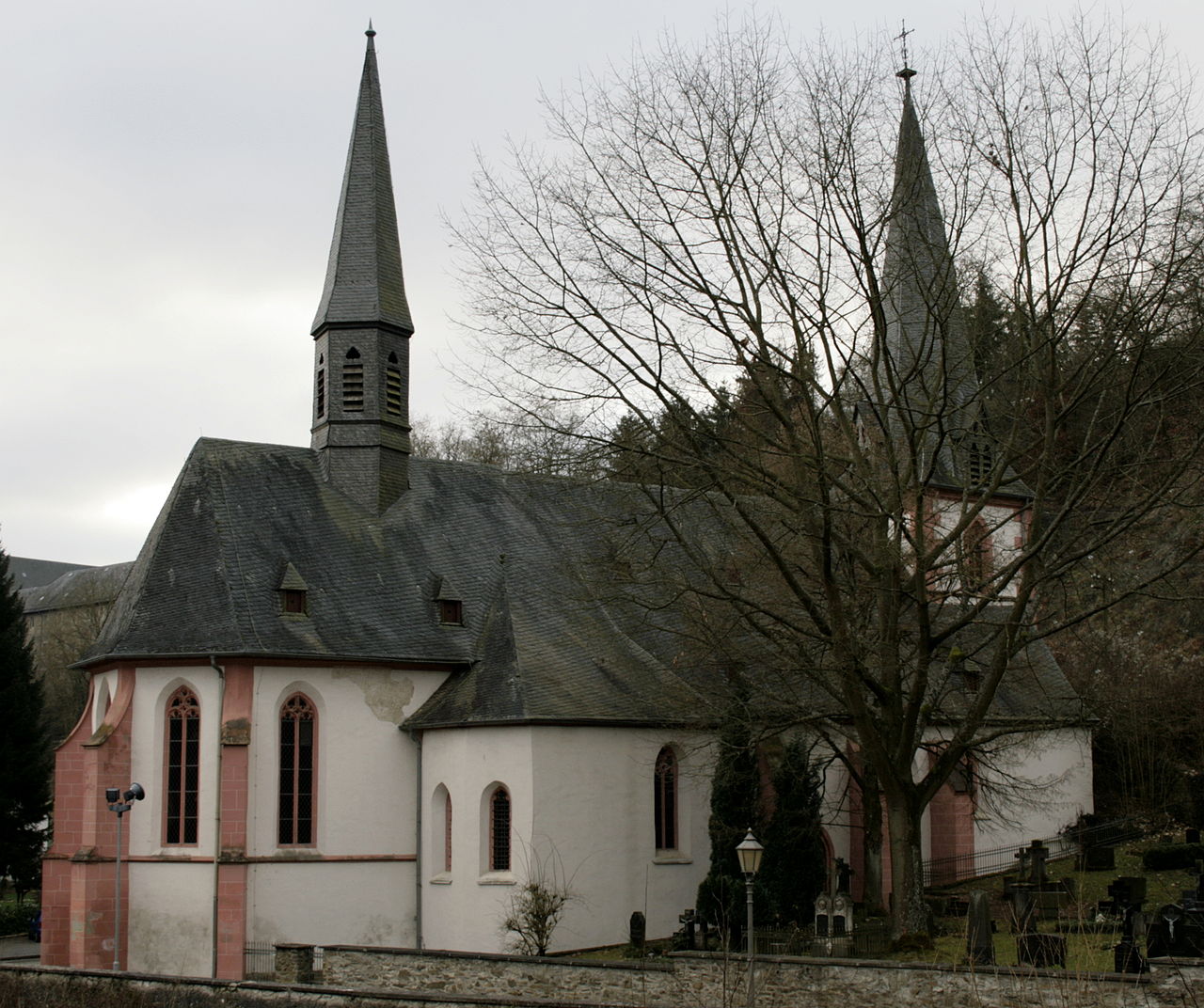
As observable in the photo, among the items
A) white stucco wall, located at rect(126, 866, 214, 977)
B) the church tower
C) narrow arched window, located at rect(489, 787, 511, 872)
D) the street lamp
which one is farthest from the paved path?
the church tower

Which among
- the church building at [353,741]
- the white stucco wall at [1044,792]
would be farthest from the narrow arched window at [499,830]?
the white stucco wall at [1044,792]

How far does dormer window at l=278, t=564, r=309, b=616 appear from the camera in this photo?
82.6 ft

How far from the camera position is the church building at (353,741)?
23859 mm

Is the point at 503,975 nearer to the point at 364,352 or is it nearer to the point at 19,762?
the point at 364,352

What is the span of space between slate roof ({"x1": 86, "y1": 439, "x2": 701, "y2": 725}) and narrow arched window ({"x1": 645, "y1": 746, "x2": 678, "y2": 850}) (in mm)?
1031

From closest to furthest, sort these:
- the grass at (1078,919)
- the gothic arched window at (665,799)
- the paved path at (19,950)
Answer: the grass at (1078,919) → the gothic arched window at (665,799) → the paved path at (19,950)

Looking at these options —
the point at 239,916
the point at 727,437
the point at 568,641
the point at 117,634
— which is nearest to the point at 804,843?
the point at 568,641

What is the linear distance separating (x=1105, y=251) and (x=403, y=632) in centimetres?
1428

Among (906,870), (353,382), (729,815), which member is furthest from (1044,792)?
(353,382)

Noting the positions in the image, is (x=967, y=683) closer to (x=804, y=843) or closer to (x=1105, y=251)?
(x=804, y=843)

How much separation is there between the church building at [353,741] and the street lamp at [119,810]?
0.37 metres

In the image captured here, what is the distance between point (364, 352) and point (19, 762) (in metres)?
15.9

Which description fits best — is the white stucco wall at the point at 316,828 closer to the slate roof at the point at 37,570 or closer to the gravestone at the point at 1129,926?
the gravestone at the point at 1129,926

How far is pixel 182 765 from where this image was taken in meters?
24.6
